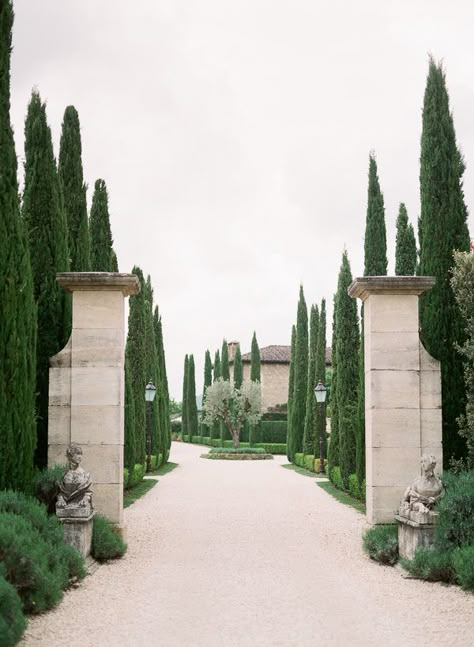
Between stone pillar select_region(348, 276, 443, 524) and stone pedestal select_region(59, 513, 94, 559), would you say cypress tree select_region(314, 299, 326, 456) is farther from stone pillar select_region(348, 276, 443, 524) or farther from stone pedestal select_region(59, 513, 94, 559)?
stone pedestal select_region(59, 513, 94, 559)

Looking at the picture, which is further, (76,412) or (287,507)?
(287,507)

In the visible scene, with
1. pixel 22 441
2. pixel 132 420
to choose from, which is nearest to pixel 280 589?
pixel 22 441

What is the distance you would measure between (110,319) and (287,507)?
6.85 metres

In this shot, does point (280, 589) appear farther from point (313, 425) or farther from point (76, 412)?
point (313, 425)

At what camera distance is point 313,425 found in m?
27.7

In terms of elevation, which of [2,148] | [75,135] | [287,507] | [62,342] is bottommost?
[287,507]

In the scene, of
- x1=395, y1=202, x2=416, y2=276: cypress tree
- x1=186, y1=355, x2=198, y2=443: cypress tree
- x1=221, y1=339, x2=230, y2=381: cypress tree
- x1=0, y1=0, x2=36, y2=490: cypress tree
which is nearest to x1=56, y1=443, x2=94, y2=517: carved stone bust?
x1=0, y1=0, x2=36, y2=490: cypress tree

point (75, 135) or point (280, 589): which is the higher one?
point (75, 135)

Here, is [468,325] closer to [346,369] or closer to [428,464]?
[428,464]

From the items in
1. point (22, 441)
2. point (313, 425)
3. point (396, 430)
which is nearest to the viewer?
point (22, 441)

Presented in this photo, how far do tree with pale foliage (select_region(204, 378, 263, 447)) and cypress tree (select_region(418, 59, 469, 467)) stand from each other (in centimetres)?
2927

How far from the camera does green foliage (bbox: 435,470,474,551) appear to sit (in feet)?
25.8

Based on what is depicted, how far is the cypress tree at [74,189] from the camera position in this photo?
45.3 ft

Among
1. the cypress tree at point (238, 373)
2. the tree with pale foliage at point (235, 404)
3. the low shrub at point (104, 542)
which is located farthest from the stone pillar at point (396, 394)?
the cypress tree at point (238, 373)
